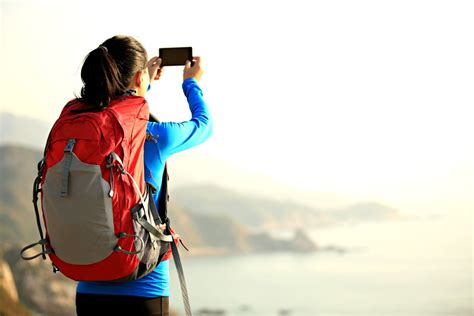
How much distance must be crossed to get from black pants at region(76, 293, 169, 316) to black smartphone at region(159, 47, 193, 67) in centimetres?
46

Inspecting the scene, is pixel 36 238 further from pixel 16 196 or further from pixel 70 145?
pixel 70 145

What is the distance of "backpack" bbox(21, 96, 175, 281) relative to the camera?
108 centimetres

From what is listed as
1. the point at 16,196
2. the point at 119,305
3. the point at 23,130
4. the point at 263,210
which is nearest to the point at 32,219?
the point at 16,196

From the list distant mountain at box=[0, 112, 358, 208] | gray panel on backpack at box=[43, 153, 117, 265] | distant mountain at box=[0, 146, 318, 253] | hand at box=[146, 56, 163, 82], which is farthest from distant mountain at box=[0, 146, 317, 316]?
gray panel on backpack at box=[43, 153, 117, 265]

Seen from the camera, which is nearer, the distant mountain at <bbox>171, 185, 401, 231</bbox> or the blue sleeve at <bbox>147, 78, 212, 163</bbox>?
the blue sleeve at <bbox>147, 78, 212, 163</bbox>

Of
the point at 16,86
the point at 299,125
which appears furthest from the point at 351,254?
the point at 16,86

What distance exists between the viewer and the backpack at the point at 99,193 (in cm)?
108

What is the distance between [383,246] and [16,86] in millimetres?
2677

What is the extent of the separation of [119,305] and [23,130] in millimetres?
3729

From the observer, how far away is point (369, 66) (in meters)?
4.25

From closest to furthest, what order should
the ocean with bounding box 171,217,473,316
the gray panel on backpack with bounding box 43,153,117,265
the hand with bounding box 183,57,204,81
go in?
1. the gray panel on backpack with bounding box 43,153,117,265
2. the hand with bounding box 183,57,204,81
3. the ocean with bounding box 171,217,473,316

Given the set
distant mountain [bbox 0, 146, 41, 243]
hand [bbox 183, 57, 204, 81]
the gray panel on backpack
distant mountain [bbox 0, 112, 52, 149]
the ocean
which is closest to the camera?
the gray panel on backpack

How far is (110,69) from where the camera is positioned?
3.62 feet

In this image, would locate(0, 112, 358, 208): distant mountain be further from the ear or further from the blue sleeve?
the ear
